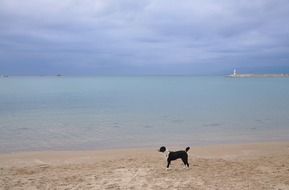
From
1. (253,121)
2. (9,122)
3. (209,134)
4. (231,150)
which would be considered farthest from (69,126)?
(253,121)

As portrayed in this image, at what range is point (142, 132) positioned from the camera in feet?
66.2

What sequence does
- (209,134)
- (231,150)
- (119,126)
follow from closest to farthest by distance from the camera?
(231,150) < (209,134) < (119,126)

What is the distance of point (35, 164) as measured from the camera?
39.6 ft

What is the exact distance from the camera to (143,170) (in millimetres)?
10281

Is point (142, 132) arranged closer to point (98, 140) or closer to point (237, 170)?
point (98, 140)

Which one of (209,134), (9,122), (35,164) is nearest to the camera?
(35,164)

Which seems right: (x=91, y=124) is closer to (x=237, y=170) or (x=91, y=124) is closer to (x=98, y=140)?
(x=98, y=140)

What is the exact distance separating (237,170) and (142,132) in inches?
406

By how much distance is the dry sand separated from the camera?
878 cm

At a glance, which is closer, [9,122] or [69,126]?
[69,126]

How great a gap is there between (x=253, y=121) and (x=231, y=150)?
36.2ft

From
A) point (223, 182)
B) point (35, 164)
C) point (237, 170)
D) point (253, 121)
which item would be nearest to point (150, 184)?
point (223, 182)

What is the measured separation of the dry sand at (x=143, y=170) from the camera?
8781 millimetres

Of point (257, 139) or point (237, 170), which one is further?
point (257, 139)
